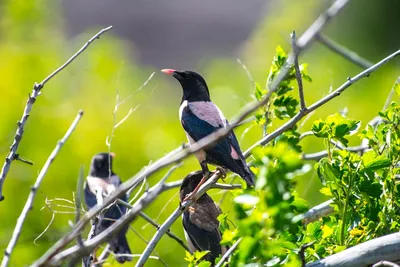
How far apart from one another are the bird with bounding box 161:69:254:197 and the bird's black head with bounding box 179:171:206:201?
0.14ft

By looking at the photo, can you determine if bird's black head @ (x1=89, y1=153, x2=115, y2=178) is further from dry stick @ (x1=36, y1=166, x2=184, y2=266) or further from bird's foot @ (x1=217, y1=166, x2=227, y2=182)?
dry stick @ (x1=36, y1=166, x2=184, y2=266)

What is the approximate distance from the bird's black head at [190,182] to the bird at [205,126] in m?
0.04

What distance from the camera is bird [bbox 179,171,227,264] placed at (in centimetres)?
440

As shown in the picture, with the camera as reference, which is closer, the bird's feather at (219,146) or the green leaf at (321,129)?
the green leaf at (321,129)

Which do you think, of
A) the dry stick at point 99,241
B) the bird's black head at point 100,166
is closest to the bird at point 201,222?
the bird's black head at point 100,166

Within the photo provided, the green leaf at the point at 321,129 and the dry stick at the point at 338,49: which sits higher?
the dry stick at the point at 338,49

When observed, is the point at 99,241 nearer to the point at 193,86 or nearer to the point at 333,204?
the point at 333,204

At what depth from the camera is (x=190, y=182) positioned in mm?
4578

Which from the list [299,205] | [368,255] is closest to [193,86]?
[368,255]

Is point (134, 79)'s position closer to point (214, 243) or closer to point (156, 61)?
point (214, 243)

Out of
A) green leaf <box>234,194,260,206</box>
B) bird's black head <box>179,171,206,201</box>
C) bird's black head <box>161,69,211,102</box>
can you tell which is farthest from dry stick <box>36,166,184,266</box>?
bird's black head <box>161,69,211,102</box>

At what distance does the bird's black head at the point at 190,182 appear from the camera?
4.50 meters

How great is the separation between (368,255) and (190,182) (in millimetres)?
2371

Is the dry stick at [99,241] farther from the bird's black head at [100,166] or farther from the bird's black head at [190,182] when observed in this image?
the bird's black head at [100,166]
